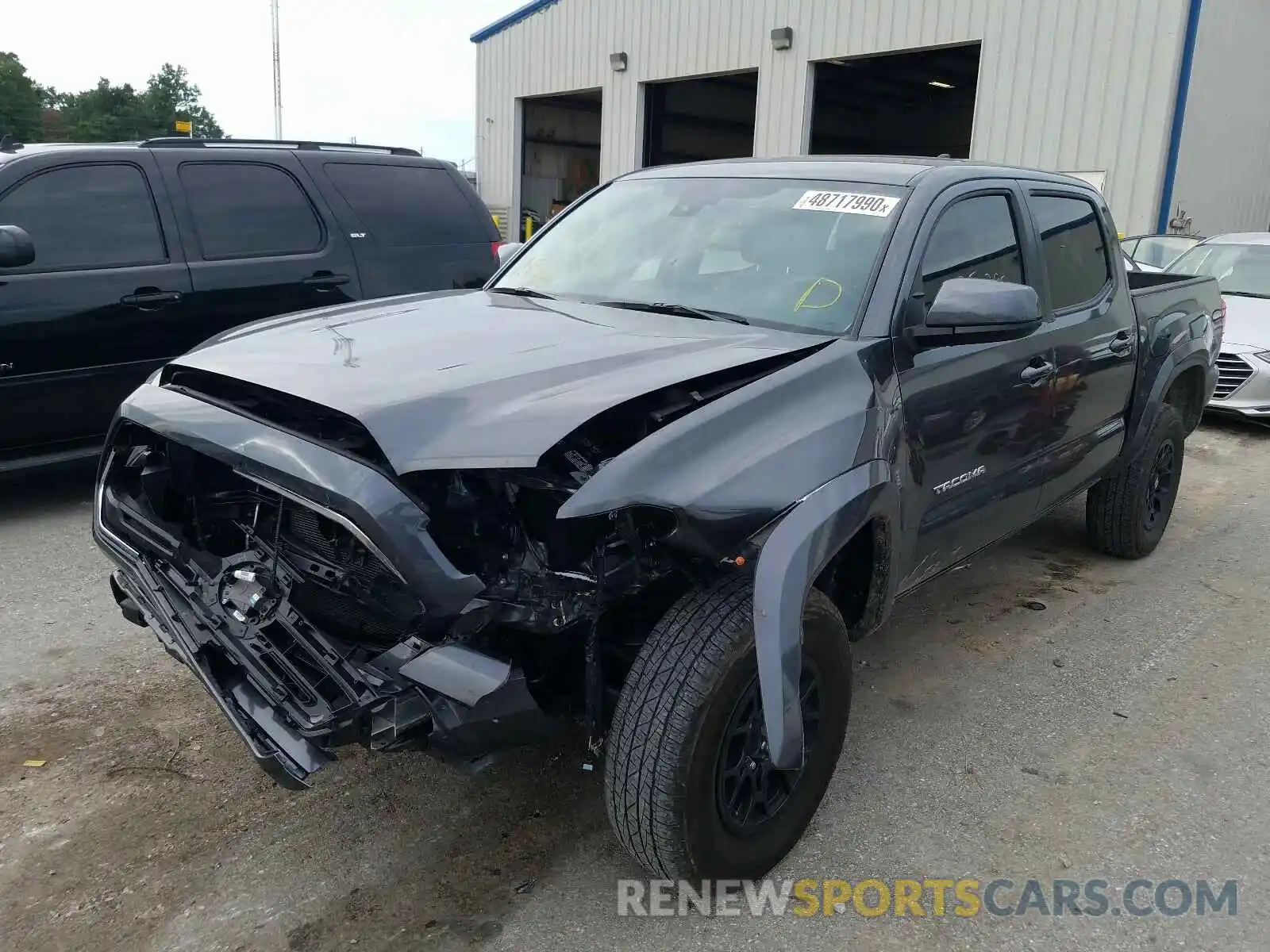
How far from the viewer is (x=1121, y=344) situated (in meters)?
4.12

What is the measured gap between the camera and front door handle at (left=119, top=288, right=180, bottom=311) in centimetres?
512

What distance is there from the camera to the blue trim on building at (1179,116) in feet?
38.3

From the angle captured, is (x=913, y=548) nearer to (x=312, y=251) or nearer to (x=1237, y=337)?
(x=312, y=251)

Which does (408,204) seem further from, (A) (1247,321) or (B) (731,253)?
(A) (1247,321)

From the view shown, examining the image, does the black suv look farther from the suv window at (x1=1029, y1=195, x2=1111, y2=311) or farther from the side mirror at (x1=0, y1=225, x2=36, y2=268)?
the suv window at (x1=1029, y1=195, x2=1111, y2=311)

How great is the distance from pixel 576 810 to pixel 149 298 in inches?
149

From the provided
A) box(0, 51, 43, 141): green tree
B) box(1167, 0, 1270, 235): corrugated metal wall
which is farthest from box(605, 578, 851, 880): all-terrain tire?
box(0, 51, 43, 141): green tree

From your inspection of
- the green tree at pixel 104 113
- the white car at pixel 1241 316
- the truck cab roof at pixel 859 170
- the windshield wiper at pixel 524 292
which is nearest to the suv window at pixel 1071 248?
the truck cab roof at pixel 859 170

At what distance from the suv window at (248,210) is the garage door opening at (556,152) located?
53.0ft

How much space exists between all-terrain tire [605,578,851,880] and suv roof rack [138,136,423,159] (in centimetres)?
458

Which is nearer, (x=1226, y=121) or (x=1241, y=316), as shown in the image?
(x=1241, y=316)

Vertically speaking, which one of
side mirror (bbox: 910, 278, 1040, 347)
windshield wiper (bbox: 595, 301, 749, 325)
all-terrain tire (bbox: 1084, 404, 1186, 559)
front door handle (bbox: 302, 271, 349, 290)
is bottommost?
Answer: all-terrain tire (bbox: 1084, 404, 1186, 559)

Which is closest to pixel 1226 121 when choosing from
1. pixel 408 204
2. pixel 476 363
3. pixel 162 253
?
pixel 408 204

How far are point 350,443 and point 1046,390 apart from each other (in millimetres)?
2457
